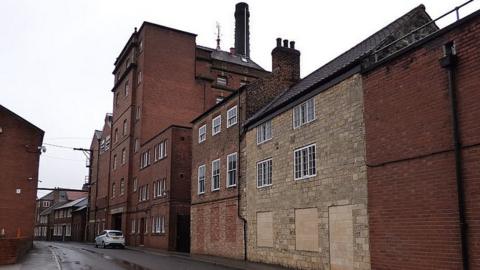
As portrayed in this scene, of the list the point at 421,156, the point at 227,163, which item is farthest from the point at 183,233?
the point at 421,156

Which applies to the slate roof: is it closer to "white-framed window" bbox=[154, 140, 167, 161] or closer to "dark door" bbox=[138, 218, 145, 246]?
"white-framed window" bbox=[154, 140, 167, 161]

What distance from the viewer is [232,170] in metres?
26.8

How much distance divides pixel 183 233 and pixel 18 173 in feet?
37.4

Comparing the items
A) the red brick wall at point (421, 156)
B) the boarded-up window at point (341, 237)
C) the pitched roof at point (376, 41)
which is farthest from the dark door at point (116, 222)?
the red brick wall at point (421, 156)

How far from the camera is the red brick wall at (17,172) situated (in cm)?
3077

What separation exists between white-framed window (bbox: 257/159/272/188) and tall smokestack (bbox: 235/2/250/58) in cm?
3321

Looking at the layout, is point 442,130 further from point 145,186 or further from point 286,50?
point 145,186

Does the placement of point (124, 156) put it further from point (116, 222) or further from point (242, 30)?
point (242, 30)

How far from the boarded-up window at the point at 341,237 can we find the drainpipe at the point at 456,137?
15.9ft

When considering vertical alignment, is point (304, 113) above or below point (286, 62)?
below

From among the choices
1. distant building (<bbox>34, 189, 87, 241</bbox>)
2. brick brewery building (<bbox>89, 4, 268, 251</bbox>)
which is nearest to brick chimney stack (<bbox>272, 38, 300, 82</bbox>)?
brick brewery building (<bbox>89, 4, 268, 251</bbox>)

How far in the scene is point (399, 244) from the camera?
14219 mm

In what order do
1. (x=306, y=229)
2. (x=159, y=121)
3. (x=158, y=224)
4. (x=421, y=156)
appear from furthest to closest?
(x=159, y=121) < (x=158, y=224) < (x=306, y=229) < (x=421, y=156)

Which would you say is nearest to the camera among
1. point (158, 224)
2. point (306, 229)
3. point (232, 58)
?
point (306, 229)
